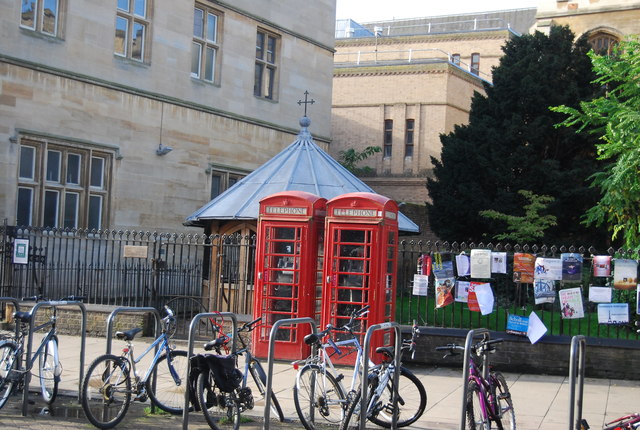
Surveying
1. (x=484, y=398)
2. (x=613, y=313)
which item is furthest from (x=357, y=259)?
(x=484, y=398)

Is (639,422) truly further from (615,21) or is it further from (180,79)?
(615,21)

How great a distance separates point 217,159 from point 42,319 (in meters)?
8.29

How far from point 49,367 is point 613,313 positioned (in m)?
8.02

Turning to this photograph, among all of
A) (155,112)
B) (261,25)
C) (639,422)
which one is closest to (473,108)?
(261,25)

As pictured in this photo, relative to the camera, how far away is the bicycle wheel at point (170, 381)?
9.44 meters

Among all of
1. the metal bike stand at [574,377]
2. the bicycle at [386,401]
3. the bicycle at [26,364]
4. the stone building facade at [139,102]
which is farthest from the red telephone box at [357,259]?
the stone building facade at [139,102]

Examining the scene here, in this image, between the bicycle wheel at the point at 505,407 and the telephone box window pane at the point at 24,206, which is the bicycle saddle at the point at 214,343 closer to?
the bicycle wheel at the point at 505,407

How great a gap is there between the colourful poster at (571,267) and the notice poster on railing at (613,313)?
57 cm

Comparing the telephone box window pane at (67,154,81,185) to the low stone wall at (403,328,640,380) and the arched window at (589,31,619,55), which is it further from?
the arched window at (589,31,619,55)

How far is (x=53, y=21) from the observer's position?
1877 centimetres

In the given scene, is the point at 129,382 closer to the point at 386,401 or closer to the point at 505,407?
the point at 386,401

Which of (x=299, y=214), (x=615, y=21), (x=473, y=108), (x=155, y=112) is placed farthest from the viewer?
(x=615, y=21)

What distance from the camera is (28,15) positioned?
18250mm

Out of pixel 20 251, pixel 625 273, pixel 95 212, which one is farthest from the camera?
pixel 95 212
